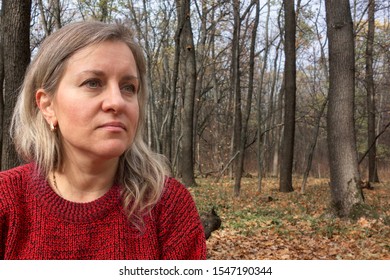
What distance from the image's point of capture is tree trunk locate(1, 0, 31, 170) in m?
5.06

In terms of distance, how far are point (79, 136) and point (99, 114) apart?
123 millimetres

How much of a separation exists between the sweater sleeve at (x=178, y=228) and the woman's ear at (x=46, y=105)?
1.83 feet

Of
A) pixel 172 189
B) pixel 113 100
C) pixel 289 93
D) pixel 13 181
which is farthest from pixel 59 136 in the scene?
pixel 289 93

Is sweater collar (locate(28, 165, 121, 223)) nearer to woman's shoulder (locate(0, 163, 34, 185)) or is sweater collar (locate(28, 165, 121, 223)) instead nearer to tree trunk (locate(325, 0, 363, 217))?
woman's shoulder (locate(0, 163, 34, 185))

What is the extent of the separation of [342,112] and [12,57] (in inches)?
225

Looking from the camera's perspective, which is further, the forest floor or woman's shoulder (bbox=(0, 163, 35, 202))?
the forest floor

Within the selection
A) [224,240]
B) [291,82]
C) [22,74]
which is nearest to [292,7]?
[291,82]

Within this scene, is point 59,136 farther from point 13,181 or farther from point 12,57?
point 12,57

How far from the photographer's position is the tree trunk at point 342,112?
305 inches

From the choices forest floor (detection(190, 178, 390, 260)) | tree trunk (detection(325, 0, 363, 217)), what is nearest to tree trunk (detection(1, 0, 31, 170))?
forest floor (detection(190, 178, 390, 260))

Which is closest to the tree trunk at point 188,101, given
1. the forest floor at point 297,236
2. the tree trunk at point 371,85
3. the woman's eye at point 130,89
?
the forest floor at point 297,236

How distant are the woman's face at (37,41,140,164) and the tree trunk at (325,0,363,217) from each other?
6871mm

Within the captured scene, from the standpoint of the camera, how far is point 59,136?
179 centimetres

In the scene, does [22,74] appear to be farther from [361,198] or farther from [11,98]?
[361,198]
